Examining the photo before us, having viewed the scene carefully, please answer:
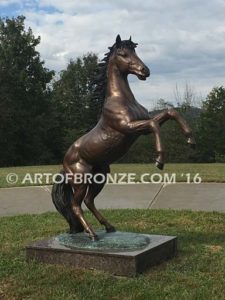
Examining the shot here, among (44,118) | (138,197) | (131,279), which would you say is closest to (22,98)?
(44,118)

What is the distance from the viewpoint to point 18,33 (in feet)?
121

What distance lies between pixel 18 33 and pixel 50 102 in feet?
19.2

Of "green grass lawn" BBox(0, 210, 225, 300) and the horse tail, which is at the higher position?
the horse tail

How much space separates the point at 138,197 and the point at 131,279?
16.1 feet

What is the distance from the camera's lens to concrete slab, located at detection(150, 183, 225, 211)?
328 inches

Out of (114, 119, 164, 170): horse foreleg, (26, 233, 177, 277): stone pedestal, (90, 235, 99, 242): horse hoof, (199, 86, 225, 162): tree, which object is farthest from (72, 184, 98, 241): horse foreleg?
(199, 86, 225, 162): tree

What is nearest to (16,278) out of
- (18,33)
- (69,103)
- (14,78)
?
(14,78)

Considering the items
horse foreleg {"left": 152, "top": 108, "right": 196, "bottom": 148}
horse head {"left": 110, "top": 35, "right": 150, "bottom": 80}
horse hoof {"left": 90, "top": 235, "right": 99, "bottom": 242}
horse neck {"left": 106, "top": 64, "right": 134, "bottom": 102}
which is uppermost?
horse head {"left": 110, "top": 35, "right": 150, "bottom": 80}

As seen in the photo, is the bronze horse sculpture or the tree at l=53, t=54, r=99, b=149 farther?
the tree at l=53, t=54, r=99, b=149

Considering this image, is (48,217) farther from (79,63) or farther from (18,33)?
(79,63)

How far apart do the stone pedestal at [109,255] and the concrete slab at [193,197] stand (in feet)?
10.5

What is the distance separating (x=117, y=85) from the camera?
4.81 m

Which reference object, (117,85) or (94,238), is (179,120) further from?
(94,238)

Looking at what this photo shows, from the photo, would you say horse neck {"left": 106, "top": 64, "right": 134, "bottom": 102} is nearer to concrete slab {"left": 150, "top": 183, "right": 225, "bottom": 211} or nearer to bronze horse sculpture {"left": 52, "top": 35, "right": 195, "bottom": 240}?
bronze horse sculpture {"left": 52, "top": 35, "right": 195, "bottom": 240}
